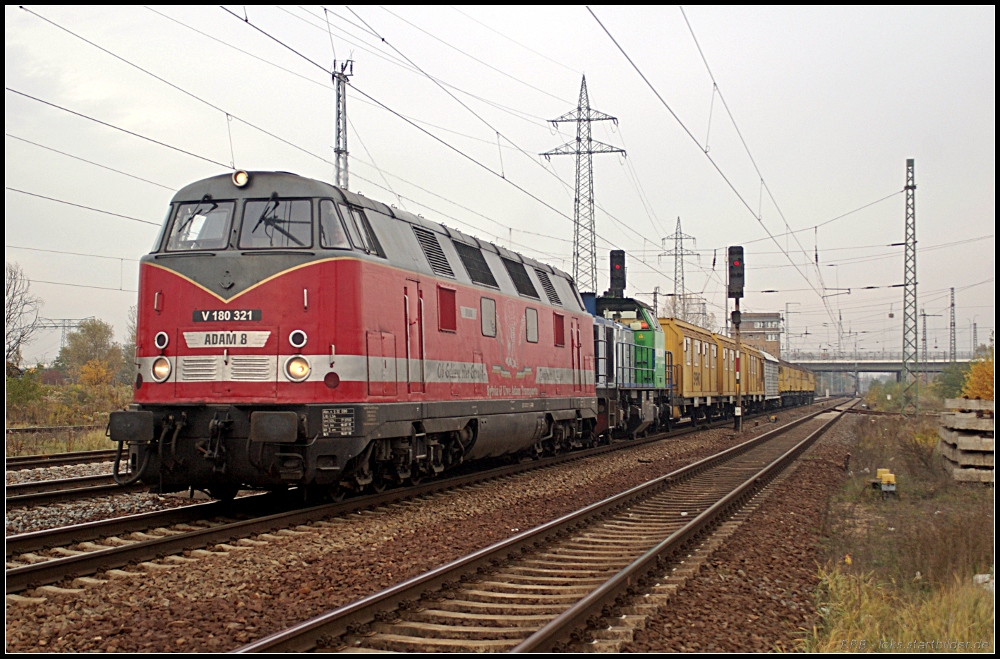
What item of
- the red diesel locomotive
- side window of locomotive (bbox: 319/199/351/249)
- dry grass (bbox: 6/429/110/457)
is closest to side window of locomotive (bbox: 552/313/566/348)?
the red diesel locomotive

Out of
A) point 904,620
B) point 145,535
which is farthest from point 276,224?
point 904,620

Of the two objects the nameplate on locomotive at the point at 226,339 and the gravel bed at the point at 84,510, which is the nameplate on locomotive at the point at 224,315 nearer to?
the nameplate on locomotive at the point at 226,339

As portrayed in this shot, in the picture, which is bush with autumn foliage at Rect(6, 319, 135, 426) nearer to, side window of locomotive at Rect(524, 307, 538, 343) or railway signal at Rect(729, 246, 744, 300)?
side window of locomotive at Rect(524, 307, 538, 343)

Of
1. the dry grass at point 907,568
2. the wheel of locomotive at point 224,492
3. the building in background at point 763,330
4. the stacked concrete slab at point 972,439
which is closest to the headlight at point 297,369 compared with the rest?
the wheel of locomotive at point 224,492

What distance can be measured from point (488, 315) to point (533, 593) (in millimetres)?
6914

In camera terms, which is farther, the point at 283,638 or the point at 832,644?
the point at 832,644

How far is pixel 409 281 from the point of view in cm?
1097

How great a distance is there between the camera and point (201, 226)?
10.0m

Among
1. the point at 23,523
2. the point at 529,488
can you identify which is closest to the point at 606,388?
the point at 529,488

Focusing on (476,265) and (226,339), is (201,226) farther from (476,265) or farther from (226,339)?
(476,265)

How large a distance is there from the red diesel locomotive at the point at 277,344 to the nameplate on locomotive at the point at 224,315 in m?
0.02

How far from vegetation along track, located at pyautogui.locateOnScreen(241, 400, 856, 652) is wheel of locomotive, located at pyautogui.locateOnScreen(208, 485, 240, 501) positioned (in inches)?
159

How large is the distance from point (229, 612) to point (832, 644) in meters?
4.19

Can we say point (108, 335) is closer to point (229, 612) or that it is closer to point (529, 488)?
point (529, 488)
